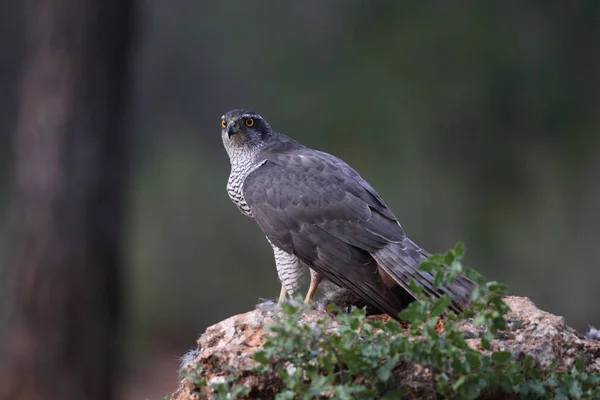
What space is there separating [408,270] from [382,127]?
5.85 meters

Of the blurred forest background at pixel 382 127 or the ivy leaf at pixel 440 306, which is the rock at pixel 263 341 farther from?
the blurred forest background at pixel 382 127

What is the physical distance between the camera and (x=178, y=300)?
36.1 ft

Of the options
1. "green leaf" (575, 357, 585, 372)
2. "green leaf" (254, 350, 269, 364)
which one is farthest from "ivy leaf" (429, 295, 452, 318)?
"green leaf" (575, 357, 585, 372)

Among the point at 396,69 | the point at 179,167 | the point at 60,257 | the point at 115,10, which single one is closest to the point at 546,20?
the point at 396,69

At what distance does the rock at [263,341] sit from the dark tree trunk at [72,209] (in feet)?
7.28

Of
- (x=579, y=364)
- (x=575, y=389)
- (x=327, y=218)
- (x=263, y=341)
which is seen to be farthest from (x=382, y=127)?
(x=575, y=389)

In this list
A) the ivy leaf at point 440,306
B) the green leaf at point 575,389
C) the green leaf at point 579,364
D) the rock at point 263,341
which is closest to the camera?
the ivy leaf at point 440,306

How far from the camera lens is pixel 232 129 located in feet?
18.1

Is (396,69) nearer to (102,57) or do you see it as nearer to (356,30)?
(356,30)

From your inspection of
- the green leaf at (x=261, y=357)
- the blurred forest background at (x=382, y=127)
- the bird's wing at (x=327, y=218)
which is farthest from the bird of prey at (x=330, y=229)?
the blurred forest background at (x=382, y=127)

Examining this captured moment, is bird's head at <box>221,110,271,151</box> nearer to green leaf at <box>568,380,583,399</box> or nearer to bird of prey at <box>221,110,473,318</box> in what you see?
bird of prey at <box>221,110,473,318</box>

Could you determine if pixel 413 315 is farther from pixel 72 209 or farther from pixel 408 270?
pixel 72 209

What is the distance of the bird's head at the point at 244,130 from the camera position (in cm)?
559

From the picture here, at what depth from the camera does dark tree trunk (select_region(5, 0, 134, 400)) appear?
5785mm
